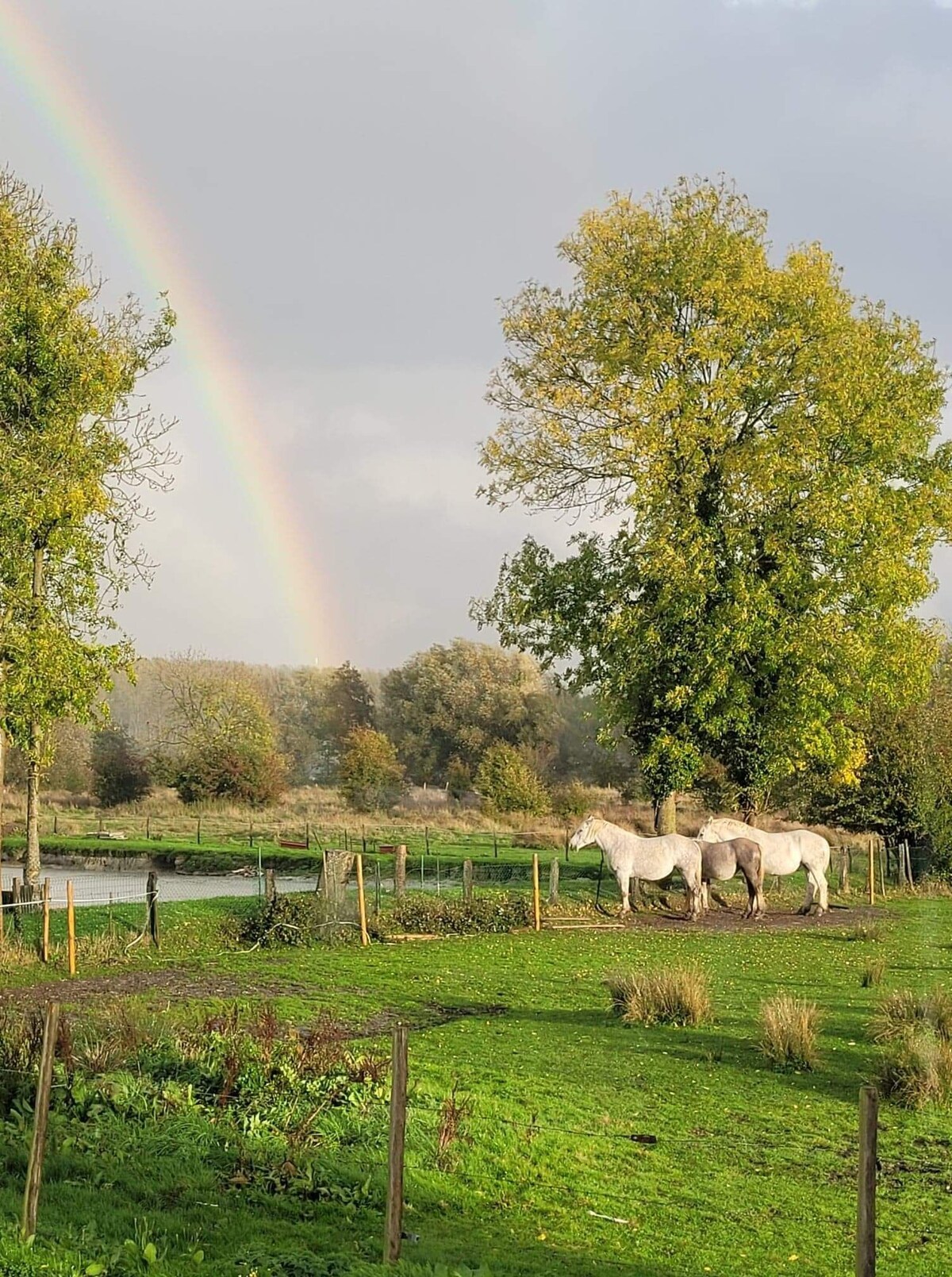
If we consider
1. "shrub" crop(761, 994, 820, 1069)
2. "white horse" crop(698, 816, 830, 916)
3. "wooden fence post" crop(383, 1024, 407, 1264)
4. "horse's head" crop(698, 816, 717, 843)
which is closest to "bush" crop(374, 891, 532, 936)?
"horse's head" crop(698, 816, 717, 843)

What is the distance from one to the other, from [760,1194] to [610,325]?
27671 mm

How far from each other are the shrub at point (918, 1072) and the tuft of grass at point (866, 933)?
13052 millimetres

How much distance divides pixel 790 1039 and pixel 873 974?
6.33 metres

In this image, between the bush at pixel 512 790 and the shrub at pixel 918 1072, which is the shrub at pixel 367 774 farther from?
the shrub at pixel 918 1072

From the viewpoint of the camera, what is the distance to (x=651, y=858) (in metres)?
30.1

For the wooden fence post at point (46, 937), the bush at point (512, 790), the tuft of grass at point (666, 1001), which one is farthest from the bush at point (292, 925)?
the bush at point (512, 790)

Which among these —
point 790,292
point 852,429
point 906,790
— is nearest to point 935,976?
point 852,429

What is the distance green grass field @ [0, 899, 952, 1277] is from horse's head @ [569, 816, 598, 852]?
13.7 m

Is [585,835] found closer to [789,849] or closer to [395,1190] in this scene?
[789,849]

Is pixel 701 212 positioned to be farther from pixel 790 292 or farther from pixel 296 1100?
pixel 296 1100

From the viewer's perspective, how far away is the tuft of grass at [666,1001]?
622 inches

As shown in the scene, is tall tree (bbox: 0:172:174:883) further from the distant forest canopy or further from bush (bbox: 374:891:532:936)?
the distant forest canopy

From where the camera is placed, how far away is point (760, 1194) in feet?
31.4

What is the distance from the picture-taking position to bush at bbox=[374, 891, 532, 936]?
26.5 meters
